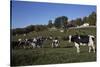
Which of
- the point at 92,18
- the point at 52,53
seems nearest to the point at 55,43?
the point at 52,53

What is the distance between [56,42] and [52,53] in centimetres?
16

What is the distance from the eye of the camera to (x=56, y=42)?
2.73 m

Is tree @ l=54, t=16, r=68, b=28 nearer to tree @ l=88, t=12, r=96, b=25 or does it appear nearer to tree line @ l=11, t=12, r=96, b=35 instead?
tree line @ l=11, t=12, r=96, b=35

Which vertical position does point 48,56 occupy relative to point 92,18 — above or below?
below

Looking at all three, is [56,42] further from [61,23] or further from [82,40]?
[82,40]

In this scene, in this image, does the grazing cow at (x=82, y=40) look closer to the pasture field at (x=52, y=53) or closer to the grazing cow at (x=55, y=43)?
the pasture field at (x=52, y=53)

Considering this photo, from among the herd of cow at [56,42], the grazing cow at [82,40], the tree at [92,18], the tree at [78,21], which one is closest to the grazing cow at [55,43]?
the herd of cow at [56,42]

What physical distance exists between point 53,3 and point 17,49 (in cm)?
79

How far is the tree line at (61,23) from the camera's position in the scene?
2.59m

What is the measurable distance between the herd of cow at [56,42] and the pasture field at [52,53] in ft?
0.14

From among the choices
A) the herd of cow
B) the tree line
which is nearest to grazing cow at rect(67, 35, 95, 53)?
the herd of cow

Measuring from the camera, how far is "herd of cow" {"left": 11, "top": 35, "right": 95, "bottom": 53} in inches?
102

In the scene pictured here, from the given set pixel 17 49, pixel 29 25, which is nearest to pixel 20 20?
pixel 29 25

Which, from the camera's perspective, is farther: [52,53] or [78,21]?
[78,21]
